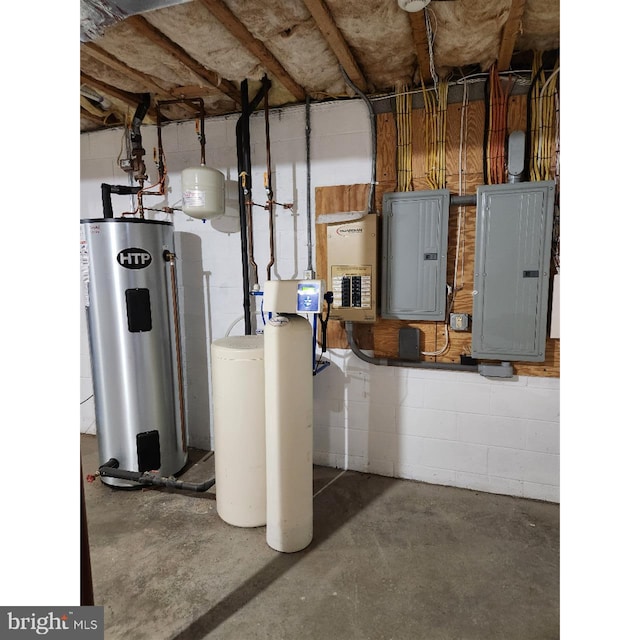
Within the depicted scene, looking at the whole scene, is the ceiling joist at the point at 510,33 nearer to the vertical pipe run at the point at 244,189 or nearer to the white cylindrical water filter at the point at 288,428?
the vertical pipe run at the point at 244,189

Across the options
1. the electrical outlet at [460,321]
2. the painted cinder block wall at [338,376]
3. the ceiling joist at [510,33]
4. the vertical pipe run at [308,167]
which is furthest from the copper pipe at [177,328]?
the ceiling joist at [510,33]

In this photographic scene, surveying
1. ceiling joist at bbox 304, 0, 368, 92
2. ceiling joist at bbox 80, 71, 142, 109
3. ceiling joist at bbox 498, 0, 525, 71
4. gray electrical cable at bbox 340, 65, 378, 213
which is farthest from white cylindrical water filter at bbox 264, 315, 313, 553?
ceiling joist at bbox 80, 71, 142, 109

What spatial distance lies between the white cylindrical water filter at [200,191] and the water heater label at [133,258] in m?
0.38

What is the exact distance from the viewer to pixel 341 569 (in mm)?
1961

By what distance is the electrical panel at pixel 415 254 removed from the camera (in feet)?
7.99

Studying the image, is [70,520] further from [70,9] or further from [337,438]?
[337,438]

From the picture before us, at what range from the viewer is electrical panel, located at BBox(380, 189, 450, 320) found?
244 cm

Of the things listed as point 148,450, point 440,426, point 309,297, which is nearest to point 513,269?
point 440,426

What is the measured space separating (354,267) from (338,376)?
76 centimetres

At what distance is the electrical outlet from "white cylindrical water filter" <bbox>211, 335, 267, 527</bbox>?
1.15m

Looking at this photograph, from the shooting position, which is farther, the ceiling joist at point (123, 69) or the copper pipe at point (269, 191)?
the copper pipe at point (269, 191)

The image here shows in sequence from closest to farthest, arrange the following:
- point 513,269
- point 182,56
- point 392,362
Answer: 1. point 182,56
2. point 513,269
3. point 392,362

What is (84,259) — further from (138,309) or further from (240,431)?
(240,431)
